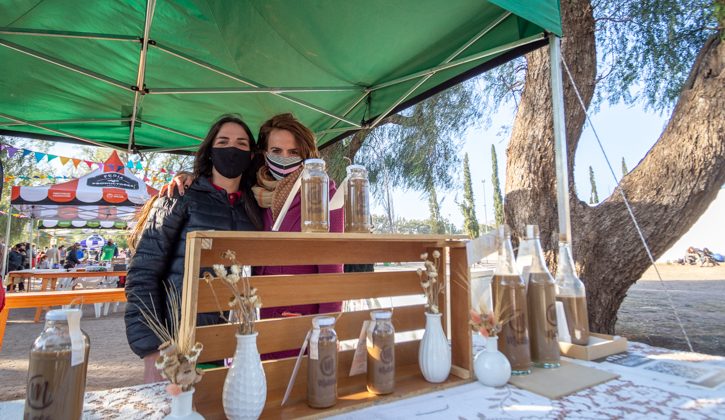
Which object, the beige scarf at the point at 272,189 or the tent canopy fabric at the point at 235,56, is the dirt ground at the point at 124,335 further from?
the beige scarf at the point at 272,189

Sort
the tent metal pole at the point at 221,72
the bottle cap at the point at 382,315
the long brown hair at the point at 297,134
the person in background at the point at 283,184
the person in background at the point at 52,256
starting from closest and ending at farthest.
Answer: the bottle cap at the point at 382,315 < the person in background at the point at 283,184 < the long brown hair at the point at 297,134 < the tent metal pole at the point at 221,72 < the person in background at the point at 52,256

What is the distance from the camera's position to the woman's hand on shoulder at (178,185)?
4.38 ft

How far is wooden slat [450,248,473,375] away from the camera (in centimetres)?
92

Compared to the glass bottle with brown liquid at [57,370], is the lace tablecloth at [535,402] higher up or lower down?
lower down

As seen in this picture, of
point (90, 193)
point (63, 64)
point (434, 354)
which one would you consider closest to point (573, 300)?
point (434, 354)

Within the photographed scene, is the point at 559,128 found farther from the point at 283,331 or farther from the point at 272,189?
the point at 283,331

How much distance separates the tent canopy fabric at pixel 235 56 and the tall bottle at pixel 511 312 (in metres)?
0.88

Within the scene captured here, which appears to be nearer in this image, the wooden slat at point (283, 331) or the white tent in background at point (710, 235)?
the wooden slat at point (283, 331)

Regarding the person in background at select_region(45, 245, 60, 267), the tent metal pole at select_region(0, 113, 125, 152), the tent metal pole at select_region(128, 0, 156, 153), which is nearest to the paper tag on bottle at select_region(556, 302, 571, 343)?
the tent metal pole at select_region(128, 0, 156, 153)

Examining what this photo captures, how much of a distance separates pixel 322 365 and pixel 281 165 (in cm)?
83

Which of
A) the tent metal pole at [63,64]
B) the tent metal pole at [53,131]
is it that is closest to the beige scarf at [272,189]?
the tent metal pole at [63,64]

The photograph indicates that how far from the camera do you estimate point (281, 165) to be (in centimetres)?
135

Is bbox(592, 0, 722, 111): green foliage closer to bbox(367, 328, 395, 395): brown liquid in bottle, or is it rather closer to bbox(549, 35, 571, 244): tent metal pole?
bbox(549, 35, 571, 244): tent metal pole

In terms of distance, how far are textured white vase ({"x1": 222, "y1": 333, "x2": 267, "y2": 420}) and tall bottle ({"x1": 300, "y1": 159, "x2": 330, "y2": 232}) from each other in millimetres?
292
